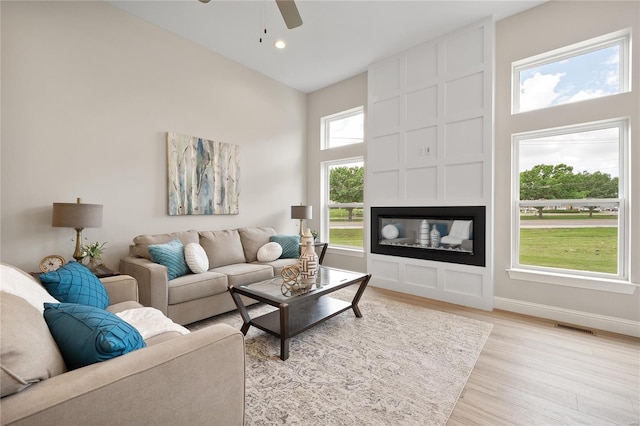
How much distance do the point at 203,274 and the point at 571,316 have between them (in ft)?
12.2

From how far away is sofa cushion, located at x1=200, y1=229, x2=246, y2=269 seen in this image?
11.0 ft

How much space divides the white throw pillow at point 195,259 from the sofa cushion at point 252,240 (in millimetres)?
810

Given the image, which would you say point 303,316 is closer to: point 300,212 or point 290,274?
point 290,274

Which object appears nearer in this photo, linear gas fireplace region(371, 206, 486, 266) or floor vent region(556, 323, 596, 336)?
floor vent region(556, 323, 596, 336)

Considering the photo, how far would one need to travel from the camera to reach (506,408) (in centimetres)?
166

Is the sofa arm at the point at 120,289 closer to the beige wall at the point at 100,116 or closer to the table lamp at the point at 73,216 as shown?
the table lamp at the point at 73,216

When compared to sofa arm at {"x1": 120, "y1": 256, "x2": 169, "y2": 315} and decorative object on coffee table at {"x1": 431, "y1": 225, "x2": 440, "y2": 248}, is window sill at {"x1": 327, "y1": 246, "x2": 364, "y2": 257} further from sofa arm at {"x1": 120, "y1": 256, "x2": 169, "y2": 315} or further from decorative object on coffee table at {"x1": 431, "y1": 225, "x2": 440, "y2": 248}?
sofa arm at {"x1": 120, "y1": 256, "x2": 169, "y2": 315}

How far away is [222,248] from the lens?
3.46m

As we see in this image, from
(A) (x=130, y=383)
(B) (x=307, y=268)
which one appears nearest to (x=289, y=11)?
(B) (x=307, y=268)

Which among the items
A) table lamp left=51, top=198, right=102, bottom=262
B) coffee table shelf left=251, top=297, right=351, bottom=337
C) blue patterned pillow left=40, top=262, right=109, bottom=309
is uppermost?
table lamp left=51, top=198, right=102, bottom=262

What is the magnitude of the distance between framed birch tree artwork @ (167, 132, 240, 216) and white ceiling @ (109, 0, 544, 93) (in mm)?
1297

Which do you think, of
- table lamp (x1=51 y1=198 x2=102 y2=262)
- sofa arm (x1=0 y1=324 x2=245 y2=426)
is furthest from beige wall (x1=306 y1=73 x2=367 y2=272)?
sofa arm (x1=0 y1=324 x2=245 y2=426)

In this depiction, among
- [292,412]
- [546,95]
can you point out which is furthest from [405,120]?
[292,412]

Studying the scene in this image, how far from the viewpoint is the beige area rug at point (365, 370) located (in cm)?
162
